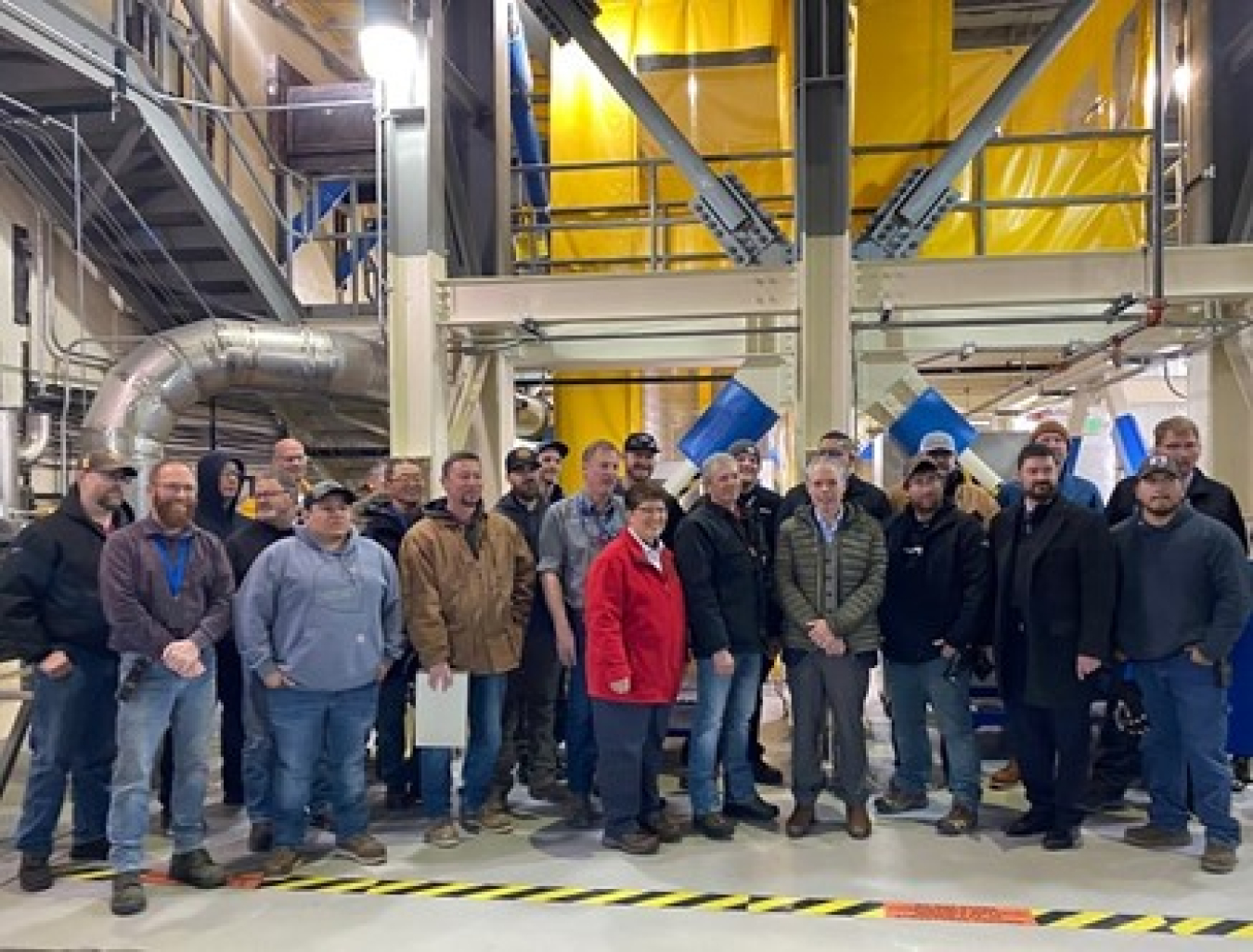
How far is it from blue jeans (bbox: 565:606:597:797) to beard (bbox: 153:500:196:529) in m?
1.61

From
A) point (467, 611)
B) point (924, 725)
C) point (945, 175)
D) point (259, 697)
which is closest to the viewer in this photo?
point (259, 697)

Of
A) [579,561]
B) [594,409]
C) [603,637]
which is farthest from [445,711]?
[594,409]

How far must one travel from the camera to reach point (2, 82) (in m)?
6.25

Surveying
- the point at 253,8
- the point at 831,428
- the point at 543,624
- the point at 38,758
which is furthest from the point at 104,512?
the point at 253,8

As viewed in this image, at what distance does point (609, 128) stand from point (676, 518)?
11.9 ft

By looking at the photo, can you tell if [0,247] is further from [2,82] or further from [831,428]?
[831,428]

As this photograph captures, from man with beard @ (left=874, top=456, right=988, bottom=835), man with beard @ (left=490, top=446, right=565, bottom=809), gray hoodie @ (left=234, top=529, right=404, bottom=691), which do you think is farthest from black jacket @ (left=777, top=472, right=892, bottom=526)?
gray hoodie @ (left=234, top=529, right=404, bottom=691)

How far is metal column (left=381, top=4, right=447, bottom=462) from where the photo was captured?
5461 millimetres

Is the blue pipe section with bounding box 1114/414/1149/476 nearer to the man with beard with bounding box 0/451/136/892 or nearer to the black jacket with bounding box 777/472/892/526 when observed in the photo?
the black jacket with bounding box 777/472/892/526

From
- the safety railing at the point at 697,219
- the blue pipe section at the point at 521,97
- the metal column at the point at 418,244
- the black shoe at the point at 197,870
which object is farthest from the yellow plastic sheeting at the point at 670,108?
the black shoe at the point at 197,870

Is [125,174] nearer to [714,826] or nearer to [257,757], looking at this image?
[257,757]

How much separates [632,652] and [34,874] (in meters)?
2.36

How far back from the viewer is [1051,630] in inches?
156

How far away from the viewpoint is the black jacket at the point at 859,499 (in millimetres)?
4504
